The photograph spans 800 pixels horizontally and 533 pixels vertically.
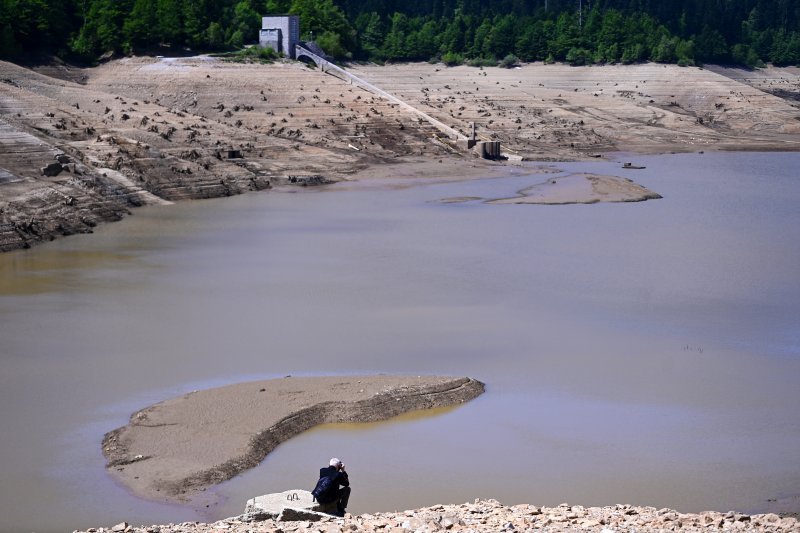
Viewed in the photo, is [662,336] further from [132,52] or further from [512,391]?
[132,52]

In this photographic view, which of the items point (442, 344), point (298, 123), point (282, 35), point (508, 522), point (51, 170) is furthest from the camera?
point (282, 35)

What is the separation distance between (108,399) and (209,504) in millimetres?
6574

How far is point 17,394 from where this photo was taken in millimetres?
25688

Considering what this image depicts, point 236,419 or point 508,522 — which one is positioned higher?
point 508,522

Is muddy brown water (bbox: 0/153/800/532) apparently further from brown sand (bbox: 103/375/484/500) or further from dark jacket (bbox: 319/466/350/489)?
dark jacket (bbox: 319/466/350/489)

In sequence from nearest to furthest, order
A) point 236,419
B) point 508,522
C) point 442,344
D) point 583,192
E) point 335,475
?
point 508,522, point 335,475, point 236,419, point 442,344, point 583,192

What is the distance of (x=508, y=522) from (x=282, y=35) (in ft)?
262

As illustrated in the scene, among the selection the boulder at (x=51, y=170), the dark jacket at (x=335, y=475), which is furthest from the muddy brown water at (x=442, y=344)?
the boulder at (x=51, y=170)

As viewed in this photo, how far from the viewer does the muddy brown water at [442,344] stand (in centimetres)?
2075

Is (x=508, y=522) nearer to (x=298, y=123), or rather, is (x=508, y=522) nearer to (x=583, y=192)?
(x=583, y=192)

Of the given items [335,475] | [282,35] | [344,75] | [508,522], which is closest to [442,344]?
[335,475]

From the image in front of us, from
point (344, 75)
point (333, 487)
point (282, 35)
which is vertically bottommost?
point (344, 75)

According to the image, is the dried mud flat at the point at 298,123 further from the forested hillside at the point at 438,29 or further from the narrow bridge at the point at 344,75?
the forested hillside at the point at 438,29

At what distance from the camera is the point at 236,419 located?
23.3 m
